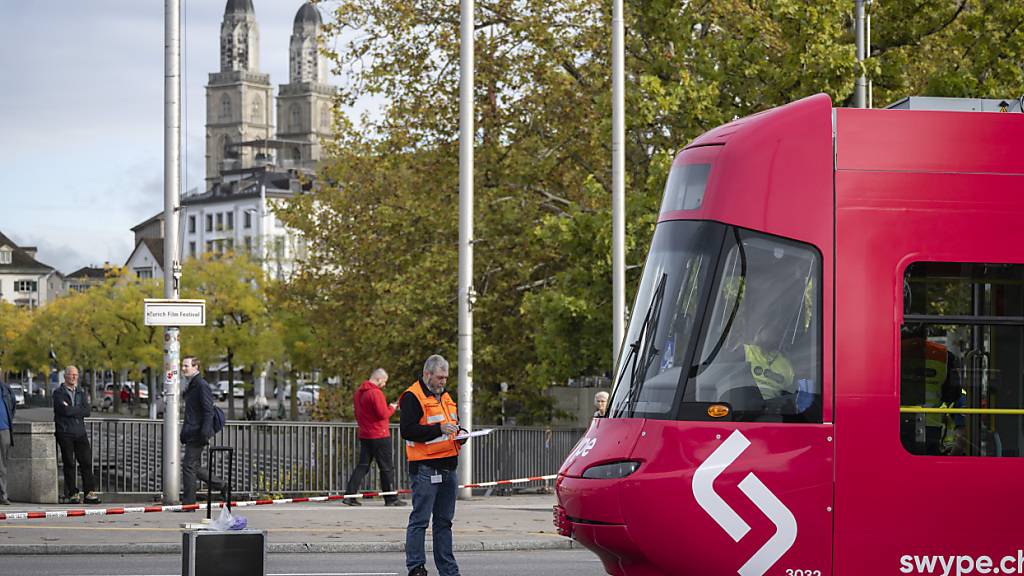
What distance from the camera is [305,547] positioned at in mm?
16297

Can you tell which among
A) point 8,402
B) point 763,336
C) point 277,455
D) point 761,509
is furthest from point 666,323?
point 8,402

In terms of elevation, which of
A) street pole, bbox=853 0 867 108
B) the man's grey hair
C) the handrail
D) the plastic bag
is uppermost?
street pole, bbox=853 0 867 108

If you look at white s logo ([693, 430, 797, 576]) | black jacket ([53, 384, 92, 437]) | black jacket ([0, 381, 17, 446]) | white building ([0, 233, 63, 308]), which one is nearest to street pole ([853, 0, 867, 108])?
black jacket ([53, 384, 92, 437])

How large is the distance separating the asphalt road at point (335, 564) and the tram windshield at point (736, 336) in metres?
4.84

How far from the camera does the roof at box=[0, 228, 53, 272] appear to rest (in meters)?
172

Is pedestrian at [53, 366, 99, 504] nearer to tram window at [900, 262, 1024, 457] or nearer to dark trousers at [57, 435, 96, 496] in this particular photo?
dark trousers at [57, 435, 96, 496]

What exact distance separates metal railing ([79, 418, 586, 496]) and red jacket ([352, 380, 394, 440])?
76.5 inches

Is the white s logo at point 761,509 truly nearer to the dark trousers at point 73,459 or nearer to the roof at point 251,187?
the dark trousers at point 73,459

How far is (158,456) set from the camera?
22953mm

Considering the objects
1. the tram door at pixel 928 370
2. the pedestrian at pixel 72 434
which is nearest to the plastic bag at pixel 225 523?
the tram door at pixel 928 370

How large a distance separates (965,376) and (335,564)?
297 inches

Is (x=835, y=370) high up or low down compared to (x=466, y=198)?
down

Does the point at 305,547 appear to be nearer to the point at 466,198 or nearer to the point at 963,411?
the point at 466,198

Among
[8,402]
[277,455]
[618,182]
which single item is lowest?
[277,455]
